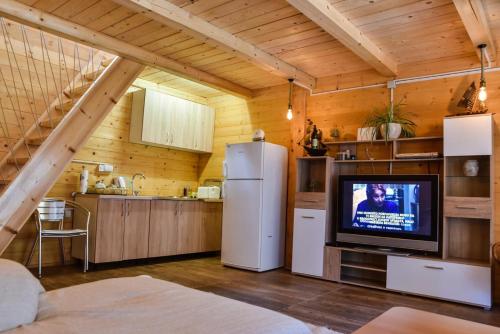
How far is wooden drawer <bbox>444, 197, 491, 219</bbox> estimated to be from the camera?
3579mm

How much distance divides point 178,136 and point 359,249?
3048 millimetres

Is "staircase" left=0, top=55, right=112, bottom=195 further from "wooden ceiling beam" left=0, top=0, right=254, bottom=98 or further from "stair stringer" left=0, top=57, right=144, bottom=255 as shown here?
"wooden ceiling beam" left=0, top=0, right=254, bottom=98

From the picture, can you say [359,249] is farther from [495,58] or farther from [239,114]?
[239,114]

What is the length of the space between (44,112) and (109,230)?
1574 mm

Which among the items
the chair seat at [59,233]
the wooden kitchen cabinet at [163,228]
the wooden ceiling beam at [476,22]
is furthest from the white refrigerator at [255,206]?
the wooden ceiling beam at [476,22]

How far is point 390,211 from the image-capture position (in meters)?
4.14

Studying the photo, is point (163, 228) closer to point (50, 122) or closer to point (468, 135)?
point (50, 122)

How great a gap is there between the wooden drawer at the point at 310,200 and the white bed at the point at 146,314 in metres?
3.20

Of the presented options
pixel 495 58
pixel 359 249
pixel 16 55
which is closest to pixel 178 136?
pixel 16 55

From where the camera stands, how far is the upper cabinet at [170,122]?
5.32 meters

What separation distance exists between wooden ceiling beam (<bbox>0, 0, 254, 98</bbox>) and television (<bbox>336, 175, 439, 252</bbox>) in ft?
7.16

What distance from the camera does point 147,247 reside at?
15.9ft

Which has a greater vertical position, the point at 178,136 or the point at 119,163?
the point at 178,136

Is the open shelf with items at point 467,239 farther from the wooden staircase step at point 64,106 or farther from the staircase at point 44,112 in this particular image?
the wooden staircase step at point 64,106
